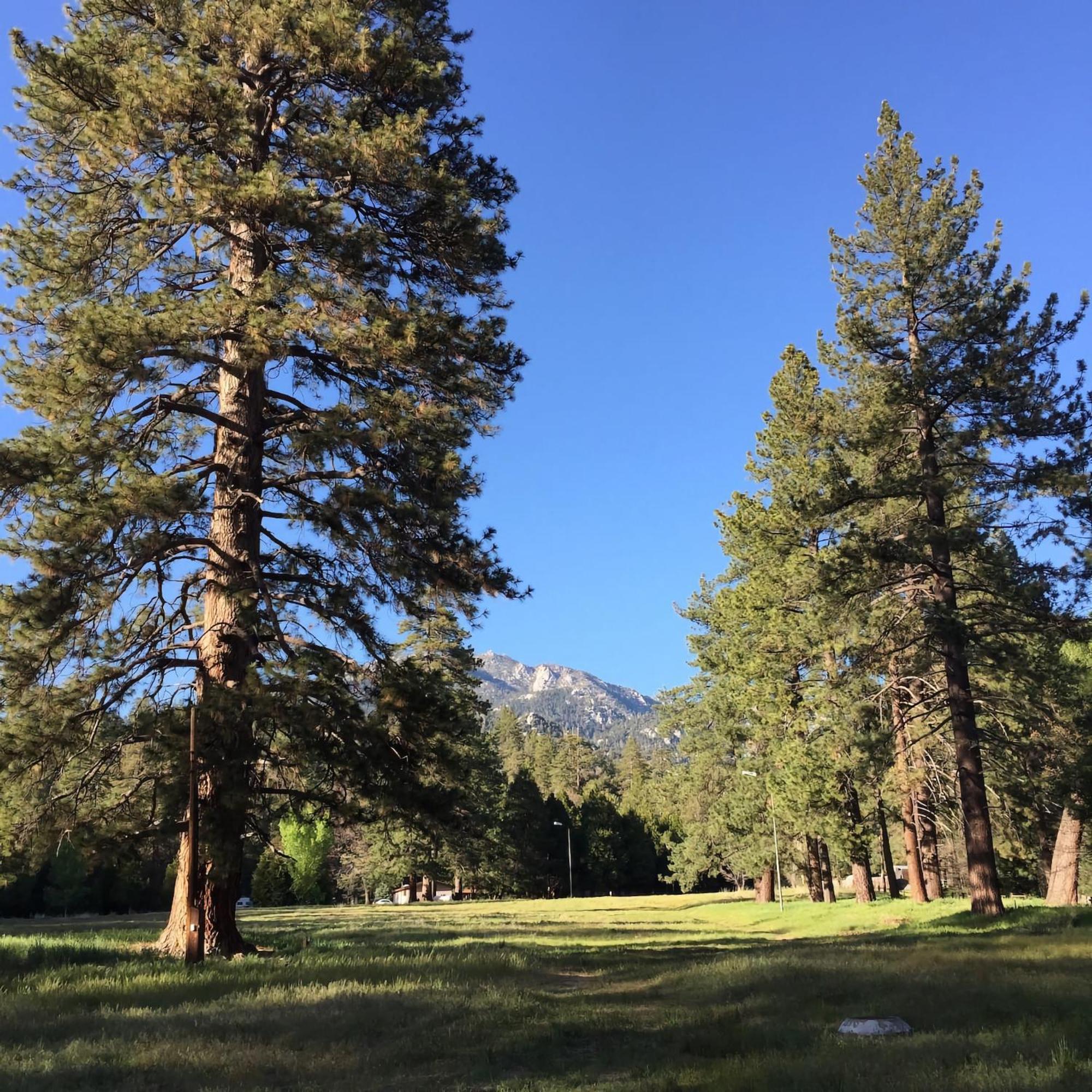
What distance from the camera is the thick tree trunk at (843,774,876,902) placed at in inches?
1017

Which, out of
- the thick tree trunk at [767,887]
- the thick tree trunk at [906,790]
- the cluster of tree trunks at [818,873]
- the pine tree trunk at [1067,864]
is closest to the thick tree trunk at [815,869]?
the cluster of tree trunks at [818,873]

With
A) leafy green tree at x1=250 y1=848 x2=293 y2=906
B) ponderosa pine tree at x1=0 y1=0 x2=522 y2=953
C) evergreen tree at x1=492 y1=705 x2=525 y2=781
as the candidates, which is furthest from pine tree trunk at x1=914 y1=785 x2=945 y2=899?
evergreen tree at x1=492 y1=705 x2=525 y2=781

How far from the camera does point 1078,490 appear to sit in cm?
1745

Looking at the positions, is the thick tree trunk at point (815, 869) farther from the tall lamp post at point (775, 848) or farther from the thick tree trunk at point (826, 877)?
the tall lamp post at point (775, 848)

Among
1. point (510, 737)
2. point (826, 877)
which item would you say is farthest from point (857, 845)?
point (510, 737)

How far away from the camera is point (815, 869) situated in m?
37.3

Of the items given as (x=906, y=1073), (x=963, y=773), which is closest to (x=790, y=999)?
(x=906, y=1073)

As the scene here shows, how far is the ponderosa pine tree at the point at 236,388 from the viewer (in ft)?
37.3

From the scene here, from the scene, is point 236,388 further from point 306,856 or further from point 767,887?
point 306,856

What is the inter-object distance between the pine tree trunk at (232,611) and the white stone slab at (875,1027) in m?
7.50

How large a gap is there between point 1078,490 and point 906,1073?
49.9ft

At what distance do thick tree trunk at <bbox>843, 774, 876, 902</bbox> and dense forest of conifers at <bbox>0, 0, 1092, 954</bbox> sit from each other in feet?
14.7

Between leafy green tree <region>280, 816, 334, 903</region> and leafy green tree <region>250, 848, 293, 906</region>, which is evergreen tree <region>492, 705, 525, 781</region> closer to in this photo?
leafy green tree <region>280, 816, 334, 903</region>

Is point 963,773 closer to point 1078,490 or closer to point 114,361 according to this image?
point 1078,490
